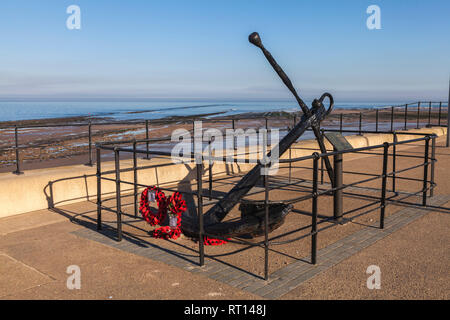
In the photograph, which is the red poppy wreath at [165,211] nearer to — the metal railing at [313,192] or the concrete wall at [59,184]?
the metal railing at [313,192]

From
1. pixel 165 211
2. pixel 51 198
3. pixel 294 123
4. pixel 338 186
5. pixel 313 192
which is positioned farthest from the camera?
pixel 294 123

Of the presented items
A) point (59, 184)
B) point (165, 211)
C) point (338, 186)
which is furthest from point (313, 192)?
point (59, 184)

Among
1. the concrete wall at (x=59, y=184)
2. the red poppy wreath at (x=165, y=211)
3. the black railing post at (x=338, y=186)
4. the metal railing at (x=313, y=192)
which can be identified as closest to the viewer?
the metal railing at (x=313, y=192)

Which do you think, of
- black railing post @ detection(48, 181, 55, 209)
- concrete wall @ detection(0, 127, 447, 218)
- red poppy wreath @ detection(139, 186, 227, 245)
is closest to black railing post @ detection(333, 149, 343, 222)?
red poppy wreath @ detection(139, 186, 227, 245)

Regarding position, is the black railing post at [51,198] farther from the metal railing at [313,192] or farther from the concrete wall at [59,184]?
the metal railing at [313,192]

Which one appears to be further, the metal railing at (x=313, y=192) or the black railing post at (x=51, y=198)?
the black railing post at (x=51, y=198)

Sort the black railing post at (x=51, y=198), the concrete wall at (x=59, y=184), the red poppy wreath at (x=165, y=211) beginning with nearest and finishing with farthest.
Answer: the red poppy wreath at (x=165, y=211) < the concrete wall at (x=59, y=184) < the black railing post at (x=51, y=198)

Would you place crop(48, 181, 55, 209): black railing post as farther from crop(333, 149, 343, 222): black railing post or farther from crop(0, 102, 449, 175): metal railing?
A: crop(333, 149, 343, 222): black railing post

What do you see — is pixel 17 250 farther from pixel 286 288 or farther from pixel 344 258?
pixel 344 258

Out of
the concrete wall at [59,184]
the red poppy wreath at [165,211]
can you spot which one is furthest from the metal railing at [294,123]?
the red poppy wreath at [165,211]

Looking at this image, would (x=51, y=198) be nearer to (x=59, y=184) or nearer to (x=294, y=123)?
(x=59, y=184)

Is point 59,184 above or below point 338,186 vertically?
below

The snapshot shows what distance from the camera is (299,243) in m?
5.40
